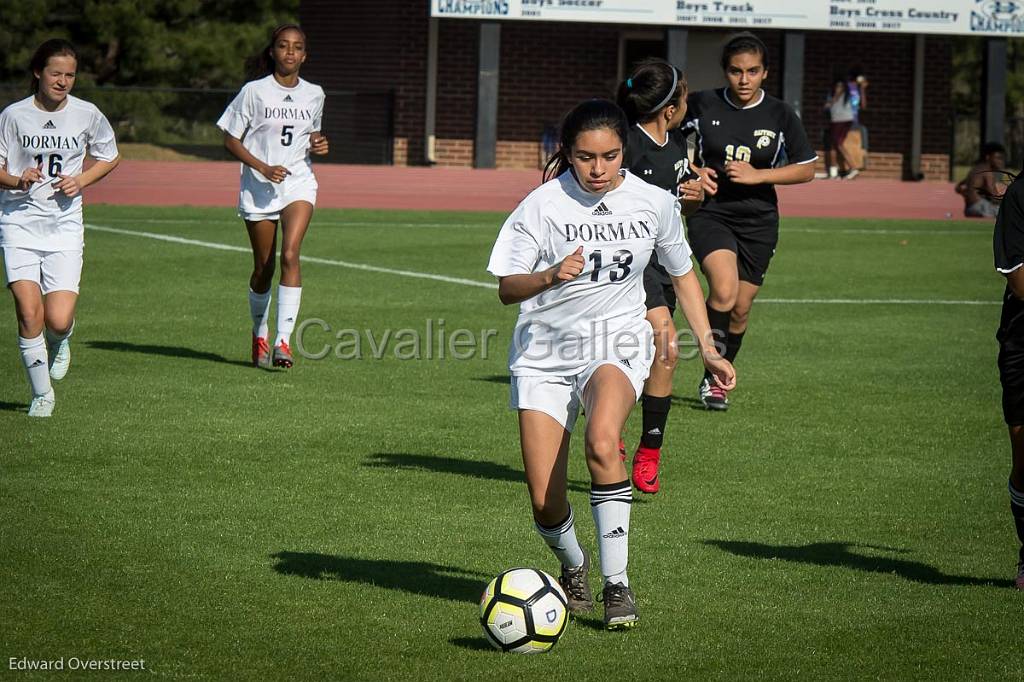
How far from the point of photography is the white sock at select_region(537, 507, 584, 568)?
5.61 meters

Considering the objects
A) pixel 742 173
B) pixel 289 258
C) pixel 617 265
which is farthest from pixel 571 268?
pixel 289 258

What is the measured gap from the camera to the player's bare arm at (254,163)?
434 inches

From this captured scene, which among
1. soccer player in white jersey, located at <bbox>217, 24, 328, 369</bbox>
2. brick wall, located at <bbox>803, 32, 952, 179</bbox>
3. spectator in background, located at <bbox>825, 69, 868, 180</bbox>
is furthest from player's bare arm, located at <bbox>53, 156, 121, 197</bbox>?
brick wall, located at <bbox>803, 32, 952, 179</bbox>

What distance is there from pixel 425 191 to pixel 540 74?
5.90 meters

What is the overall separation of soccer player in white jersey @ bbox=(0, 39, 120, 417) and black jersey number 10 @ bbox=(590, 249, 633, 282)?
4.50 metres

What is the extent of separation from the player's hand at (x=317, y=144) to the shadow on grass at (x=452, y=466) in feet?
11.6

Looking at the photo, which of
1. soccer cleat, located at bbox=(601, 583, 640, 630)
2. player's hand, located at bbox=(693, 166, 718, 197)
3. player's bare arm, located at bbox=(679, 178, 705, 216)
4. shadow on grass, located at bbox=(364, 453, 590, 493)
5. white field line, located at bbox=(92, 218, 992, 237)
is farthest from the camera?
white field line, located at bbox=(92, 218, 992, 237)

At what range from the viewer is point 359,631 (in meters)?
5.50

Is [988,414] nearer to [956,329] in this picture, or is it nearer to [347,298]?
[956,329]

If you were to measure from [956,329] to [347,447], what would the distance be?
7218mm

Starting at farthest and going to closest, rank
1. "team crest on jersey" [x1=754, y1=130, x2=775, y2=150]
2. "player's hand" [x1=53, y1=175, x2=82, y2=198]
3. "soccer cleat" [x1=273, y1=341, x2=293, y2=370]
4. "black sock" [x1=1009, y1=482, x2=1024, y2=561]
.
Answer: "soccer cleat" [x1=273, y1=341, x2=293, y2=370] → "team crest on jersey" [x1=754, y1=130, x2=775, y2=150] → "player's hand" [x1=53, y1=175, x2=82, y2=198] → "black sock" [x1=1009, y1=482, x2=1024, y2=561]

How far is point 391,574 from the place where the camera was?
6230 mm

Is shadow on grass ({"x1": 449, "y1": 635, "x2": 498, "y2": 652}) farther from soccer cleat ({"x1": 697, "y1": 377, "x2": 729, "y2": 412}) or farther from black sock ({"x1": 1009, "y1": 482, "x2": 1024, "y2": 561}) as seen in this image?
soccer cleat ({"x1": 697, "y1": 377, "x2": 729, "y2": 412})

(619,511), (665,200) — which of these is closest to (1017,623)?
(619,511)
